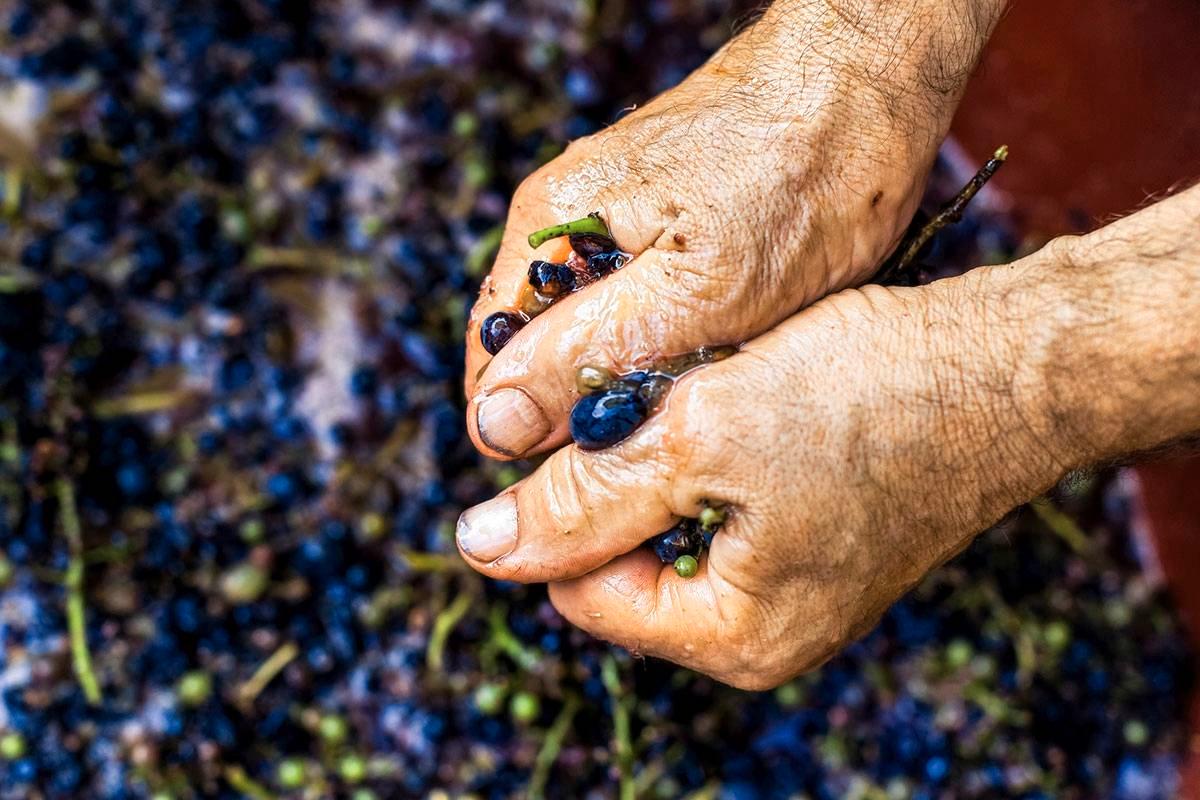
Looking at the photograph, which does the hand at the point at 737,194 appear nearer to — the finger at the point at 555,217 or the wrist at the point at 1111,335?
the finger at the point at 555,217

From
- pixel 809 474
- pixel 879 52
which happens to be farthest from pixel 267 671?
pixel 879 52

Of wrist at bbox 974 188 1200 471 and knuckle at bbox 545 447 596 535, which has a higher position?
wrist at bbox 974 188 1200 471

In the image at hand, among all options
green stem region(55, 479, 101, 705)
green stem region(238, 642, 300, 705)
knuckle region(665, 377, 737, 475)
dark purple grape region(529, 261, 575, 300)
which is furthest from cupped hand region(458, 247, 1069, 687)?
green stem region(55, 479, 101, 705)

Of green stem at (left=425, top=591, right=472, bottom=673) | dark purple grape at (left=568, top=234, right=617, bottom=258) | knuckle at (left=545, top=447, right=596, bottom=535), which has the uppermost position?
dark purple grape at (left=568, top=234, right=617, bottom=258)

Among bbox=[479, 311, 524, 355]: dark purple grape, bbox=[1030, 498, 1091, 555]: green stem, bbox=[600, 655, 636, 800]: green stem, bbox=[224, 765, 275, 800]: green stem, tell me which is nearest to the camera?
bbox=[479, 311, 524, 355]: dark purple grape

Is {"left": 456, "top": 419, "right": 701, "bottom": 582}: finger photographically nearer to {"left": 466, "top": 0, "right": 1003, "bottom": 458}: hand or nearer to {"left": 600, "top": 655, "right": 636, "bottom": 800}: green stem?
{"left": 466, "top": 0, "right": 1003, "bottom": 458}: hand
